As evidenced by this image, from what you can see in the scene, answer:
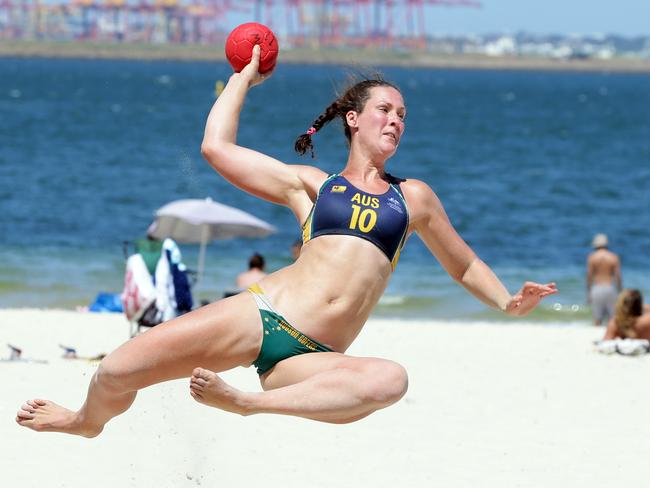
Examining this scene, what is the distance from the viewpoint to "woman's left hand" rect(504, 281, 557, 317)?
560 centimetres

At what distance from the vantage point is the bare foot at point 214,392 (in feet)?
16.4

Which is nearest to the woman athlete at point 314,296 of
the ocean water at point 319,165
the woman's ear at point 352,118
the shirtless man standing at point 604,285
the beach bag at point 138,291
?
the woman's ear at point 352,118

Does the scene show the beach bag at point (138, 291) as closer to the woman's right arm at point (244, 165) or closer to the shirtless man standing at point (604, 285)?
the woman's right arm at point (244, 165)

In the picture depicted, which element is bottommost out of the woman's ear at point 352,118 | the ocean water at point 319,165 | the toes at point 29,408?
the ocean water at point 319,165

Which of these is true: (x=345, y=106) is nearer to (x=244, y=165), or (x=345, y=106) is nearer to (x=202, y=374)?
(x=244, y=165)

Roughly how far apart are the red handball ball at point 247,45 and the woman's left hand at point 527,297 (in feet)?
5.31

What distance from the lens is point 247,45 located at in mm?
5844

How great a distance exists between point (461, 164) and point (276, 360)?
141ft

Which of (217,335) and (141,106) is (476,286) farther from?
(141,106)

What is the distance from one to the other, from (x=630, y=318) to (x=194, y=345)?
858 cm

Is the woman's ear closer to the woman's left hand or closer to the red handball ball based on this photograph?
the red handball ball

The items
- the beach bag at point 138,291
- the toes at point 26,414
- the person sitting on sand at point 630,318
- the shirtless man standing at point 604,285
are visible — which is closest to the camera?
the toes at point 26,414

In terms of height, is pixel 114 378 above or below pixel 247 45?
below

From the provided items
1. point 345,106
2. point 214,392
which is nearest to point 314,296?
point 214,392
